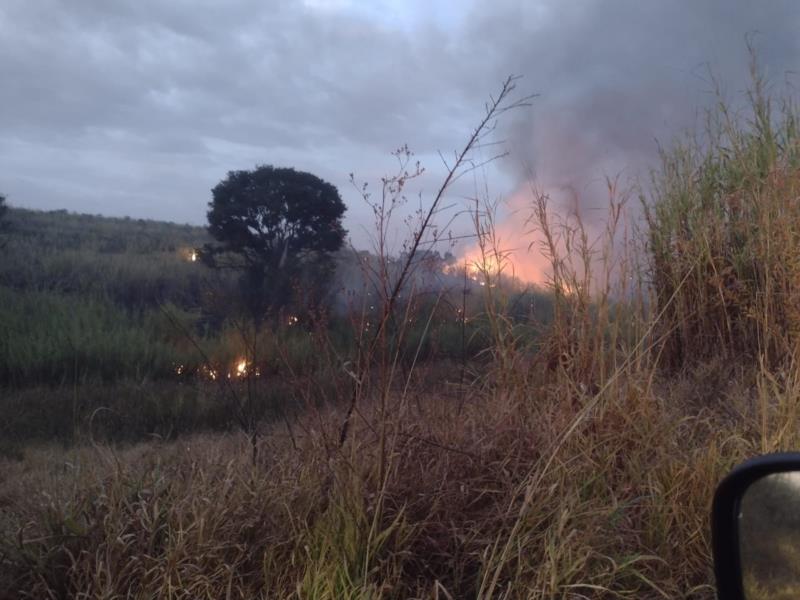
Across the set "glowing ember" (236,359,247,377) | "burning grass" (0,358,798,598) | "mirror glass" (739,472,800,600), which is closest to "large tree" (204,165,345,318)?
"glowing ember" (236,359,247,377)

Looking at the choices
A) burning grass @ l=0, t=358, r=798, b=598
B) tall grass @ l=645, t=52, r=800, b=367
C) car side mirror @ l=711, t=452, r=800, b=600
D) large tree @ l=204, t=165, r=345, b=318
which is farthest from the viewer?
large tree @ l=204, t=165, r=345, b=318

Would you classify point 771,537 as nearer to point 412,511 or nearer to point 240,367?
point 412,511

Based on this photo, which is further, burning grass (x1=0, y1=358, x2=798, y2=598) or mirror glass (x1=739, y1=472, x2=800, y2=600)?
burning grass (x1=0, y1=358, x2=798, y2=598)

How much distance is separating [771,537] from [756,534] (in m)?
0.08

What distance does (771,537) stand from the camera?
2.66 metres

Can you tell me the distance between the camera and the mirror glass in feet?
8.32

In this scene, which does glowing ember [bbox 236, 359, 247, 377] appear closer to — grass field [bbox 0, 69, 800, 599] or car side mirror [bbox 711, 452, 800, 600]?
grass field [bbox 0, 69, 800, 599]

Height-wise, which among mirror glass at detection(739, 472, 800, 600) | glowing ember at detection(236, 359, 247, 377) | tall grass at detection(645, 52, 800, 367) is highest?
tall grass at detection(645, 52, 800, 367)

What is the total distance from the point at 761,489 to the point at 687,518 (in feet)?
5.16

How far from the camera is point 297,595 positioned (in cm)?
328

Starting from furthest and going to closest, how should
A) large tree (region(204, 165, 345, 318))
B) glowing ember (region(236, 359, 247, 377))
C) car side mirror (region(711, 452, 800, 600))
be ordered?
1. large tree (region(204, 165, 345, 318))
2. glowing ember (region(236, 359, 247, 377))
3. car side mirror (region(711, 452, 800, 600))

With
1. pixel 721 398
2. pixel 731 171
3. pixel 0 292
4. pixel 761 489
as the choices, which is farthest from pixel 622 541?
pixel 0 292

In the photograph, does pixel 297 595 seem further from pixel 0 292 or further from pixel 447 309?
pixel 0 292

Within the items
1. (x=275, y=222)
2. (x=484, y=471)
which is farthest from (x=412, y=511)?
(x=275, y=222)
